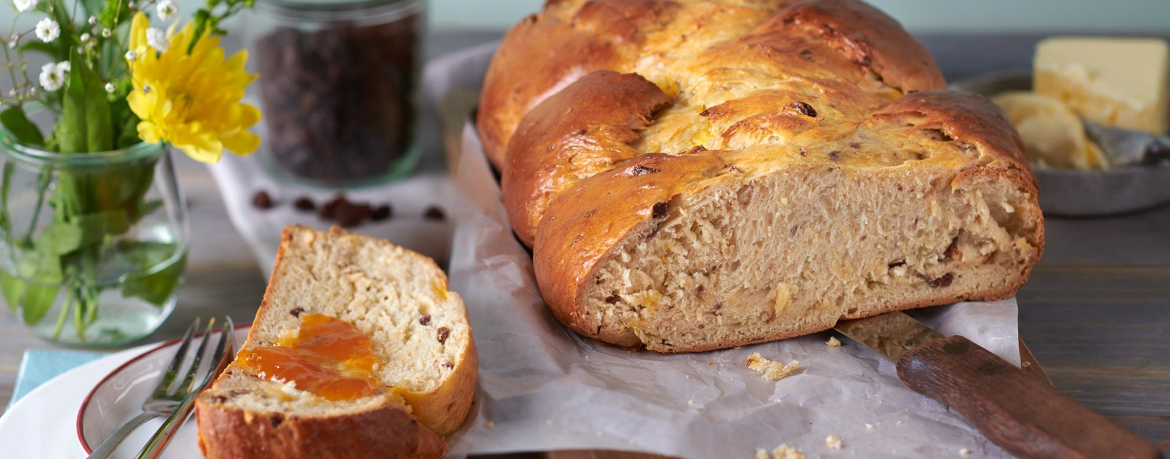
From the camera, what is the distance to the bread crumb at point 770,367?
222 centimetres

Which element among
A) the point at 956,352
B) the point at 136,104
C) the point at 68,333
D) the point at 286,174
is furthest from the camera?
the point at 286,174

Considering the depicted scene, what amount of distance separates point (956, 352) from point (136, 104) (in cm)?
194

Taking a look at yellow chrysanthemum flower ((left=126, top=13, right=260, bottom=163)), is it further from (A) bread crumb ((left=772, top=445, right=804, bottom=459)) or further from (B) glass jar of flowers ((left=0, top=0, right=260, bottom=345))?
(A) bread crumb ((left=772, top=445, right=804, bottom=459))

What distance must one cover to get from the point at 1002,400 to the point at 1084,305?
103 cm

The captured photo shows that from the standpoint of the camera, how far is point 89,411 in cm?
A: 214

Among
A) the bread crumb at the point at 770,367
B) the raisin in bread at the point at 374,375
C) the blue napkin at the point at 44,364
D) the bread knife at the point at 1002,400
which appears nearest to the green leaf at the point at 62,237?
the blue napkin at the point at 44,364

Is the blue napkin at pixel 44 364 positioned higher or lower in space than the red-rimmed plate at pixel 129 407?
lower

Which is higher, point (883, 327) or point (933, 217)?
point (933, 217)

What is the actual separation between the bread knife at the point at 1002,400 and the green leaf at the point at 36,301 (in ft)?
6.96

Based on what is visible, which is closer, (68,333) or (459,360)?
(459,360)

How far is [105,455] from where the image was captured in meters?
1.97

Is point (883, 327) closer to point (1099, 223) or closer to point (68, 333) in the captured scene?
point (1099, 223)

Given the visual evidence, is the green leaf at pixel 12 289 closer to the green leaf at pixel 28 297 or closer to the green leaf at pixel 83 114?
the green leaf at pixel 28 297

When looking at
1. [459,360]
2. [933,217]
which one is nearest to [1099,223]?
[933,217]
